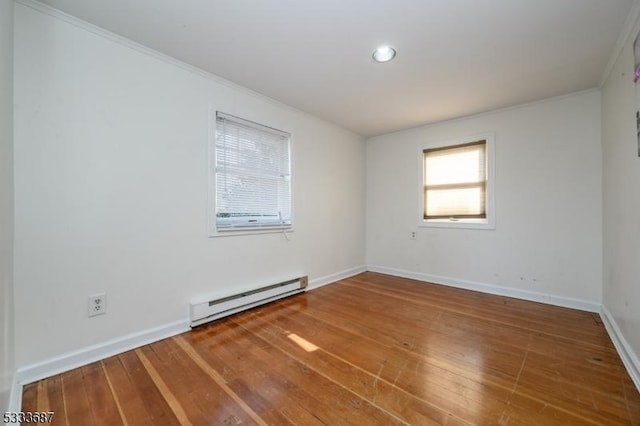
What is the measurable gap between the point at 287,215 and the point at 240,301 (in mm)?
1147

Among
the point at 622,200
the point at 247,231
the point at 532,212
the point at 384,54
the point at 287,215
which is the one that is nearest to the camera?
the point at 622,200

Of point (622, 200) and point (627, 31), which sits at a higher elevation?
point (627, 31)

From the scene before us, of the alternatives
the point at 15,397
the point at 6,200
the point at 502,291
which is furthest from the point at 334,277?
the point at 6,200

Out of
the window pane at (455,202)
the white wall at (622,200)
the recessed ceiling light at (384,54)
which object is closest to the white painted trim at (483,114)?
the white wall at (622,200)

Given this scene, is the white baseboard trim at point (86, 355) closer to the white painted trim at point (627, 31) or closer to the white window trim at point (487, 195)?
the white window trim at point (487, 195)

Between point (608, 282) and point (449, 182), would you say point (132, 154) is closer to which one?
point (449, 182)

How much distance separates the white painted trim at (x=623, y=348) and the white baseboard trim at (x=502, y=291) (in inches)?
12.4

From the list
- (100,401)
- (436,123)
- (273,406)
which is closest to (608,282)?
(436,123)

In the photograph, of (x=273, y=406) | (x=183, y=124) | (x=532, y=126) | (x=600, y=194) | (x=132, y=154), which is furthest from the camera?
(x=532, y=126)

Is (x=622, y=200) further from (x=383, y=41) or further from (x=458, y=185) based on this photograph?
(x=383, y=41)

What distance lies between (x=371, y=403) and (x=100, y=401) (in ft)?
5.03

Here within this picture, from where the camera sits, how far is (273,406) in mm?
1430

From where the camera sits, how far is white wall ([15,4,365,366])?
1.64m

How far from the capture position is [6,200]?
1.39m
